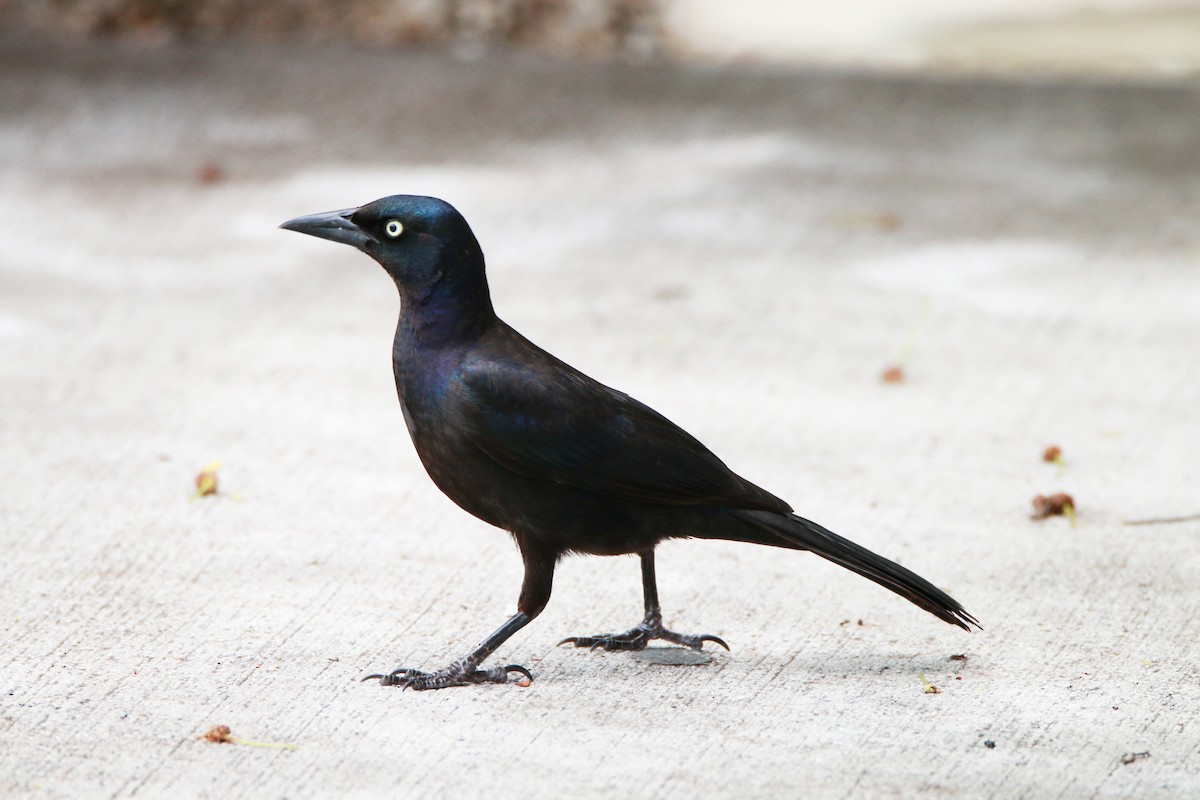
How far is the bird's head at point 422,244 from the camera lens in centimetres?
362

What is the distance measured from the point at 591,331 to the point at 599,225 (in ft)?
3.51

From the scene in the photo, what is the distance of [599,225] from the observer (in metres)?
6.94

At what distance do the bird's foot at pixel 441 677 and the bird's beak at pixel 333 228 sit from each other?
3.16 feet

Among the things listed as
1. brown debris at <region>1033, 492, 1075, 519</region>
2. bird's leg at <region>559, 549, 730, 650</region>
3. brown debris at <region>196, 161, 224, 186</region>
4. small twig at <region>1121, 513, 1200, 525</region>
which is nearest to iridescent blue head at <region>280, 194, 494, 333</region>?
bird's leg at <region>559, 549, 730, 650</region>

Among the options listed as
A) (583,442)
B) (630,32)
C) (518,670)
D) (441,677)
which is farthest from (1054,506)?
(630,32)

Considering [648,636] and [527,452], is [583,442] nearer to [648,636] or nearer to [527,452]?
[527,452]

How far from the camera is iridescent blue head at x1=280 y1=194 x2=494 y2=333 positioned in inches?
142

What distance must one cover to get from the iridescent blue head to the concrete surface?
2.60 ft

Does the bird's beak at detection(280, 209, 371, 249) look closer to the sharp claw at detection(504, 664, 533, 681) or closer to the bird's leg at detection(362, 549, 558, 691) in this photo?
the bird's leg at detection(362, 549, 558, 691)

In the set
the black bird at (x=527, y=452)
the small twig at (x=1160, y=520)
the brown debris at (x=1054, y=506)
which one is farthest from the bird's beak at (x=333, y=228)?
the small twig at (x=1160, y=520)

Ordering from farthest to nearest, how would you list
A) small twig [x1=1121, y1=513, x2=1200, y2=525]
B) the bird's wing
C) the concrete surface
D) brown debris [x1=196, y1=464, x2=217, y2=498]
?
1. brown debris [x1=196, y1=464, x2=217, y2=498]
2. small twig [x1=1121, y1=513, x2=1200, y2=525]
3. the bird's wing
4. the concrete surface

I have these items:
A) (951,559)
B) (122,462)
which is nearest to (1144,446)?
(951,559)

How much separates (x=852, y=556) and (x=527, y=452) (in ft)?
2.47

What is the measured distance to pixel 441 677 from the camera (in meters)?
3.54
